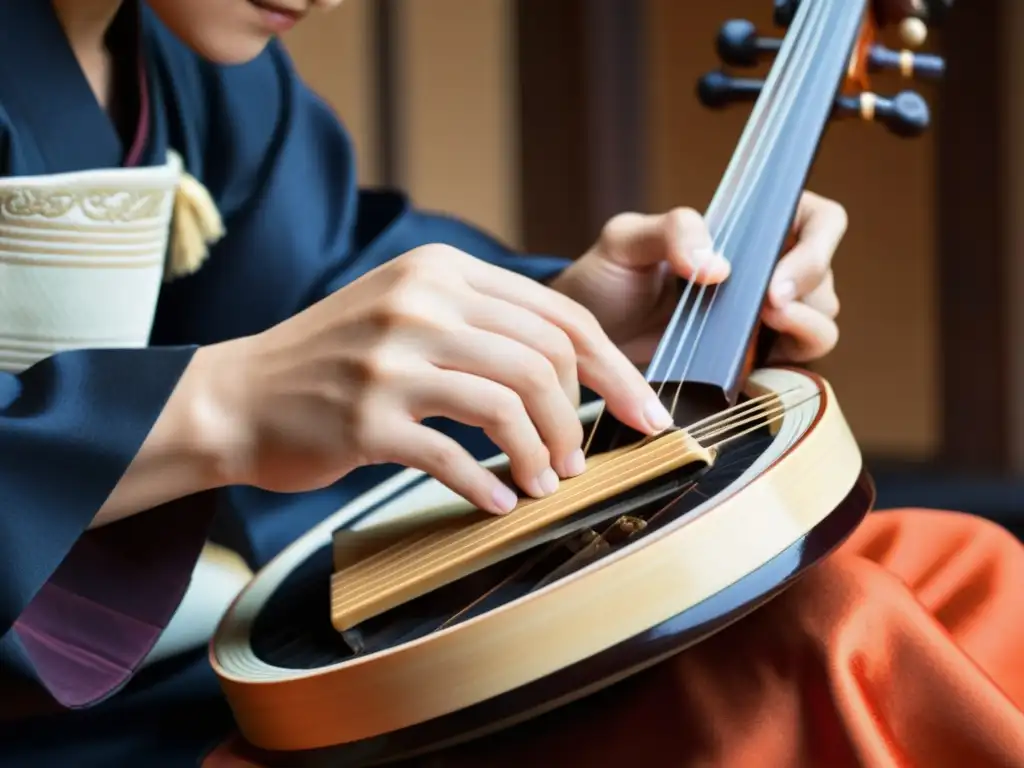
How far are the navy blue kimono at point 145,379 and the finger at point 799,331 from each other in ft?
0.78

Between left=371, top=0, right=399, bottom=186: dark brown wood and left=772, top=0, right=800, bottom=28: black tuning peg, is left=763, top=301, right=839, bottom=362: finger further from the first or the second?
left=371, top=0, right=399, bottom=186: dark brown wood

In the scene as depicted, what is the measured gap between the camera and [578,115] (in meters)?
2.26

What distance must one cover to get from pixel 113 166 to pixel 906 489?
1731 mm

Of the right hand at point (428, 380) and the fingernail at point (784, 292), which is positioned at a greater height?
the right hand at point (428, 380)

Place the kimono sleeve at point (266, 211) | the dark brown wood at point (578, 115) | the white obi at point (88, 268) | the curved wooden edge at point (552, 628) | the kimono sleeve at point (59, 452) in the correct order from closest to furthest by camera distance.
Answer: the curved wooden edge at point (552, 628) < the kimono sleeve at point (59, 452) < the white obi at point (88, 268) < the kimono sleeve at point (266, 211) < the dark brown wood at point (578, 115)

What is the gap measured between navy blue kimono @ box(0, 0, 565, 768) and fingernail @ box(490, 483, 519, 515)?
164mm

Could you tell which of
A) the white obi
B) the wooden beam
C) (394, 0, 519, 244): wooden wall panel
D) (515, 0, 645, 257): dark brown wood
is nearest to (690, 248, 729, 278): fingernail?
the white obi

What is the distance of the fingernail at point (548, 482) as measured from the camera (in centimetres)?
54

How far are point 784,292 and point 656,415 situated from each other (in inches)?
8.4

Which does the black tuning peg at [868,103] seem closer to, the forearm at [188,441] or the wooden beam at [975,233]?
the forearm at [188,441]

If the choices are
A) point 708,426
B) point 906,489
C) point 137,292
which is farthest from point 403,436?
point 906,489

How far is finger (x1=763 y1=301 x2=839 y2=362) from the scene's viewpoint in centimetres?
74

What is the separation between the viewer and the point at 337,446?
54 centimetres

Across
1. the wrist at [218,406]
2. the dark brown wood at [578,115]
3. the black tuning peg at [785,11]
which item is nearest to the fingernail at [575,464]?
the wrist at [218,406]
